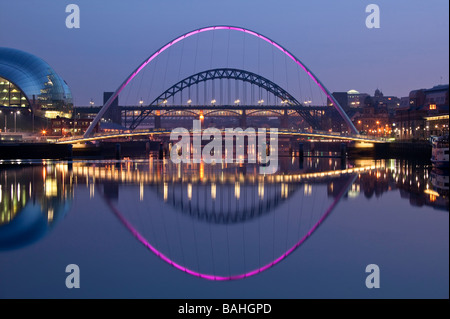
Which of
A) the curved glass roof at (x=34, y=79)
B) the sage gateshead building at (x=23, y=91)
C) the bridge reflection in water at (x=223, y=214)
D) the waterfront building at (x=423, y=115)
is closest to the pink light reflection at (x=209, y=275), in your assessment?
the bridge reflection in water at (x=223, y=214)

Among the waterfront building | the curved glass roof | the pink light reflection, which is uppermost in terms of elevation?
the curved glass roof

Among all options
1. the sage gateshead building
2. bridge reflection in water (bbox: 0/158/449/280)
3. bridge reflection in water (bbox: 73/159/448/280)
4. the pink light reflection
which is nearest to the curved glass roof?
the sage gateshead building

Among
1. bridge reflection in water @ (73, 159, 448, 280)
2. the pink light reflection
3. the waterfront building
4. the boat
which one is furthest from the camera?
the waterfront building

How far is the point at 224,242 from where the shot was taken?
59.6ft

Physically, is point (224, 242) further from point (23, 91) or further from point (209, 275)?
point (23, 91)

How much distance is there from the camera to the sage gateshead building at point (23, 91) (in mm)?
98312

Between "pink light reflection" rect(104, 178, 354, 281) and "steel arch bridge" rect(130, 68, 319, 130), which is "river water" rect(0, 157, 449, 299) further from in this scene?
"steel arch bridge" rect(130, 68, 319, 130)

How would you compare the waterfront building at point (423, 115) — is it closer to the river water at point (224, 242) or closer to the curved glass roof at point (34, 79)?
the river water at point (224, 242)

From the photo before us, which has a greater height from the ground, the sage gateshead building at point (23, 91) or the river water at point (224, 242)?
the sage gateshead building at point (23, 91)

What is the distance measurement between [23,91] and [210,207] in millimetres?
81003

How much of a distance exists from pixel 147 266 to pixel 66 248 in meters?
3.17

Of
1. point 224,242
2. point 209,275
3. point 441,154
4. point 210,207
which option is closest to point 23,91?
point 441,154

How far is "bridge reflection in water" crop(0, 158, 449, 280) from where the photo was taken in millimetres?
16547
